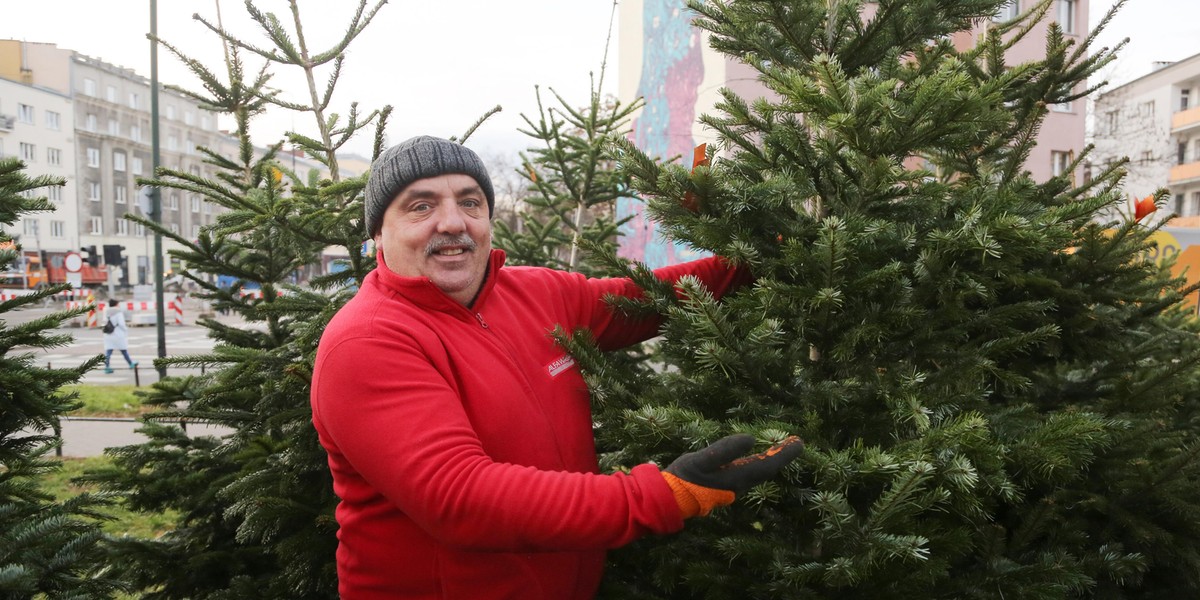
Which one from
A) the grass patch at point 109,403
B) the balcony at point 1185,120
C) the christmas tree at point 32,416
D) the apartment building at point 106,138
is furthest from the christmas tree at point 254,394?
the balcony at point 1185,120

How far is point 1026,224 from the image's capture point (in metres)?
1.69

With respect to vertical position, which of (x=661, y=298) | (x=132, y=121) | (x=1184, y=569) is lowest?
(x=1184, y=569)

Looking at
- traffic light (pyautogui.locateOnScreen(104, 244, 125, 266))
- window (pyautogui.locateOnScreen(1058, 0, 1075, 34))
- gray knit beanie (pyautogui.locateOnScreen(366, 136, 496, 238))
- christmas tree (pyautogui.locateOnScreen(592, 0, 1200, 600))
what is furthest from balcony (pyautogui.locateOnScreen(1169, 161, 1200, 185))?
gray knit beanie (pyautogui.locateOnScreen(366, 136, 496, 238))

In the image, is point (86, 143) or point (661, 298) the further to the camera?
point (86, 143)

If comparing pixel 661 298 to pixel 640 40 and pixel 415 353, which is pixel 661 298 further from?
pixel 640 40

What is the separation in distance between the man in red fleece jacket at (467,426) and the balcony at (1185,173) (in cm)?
6273

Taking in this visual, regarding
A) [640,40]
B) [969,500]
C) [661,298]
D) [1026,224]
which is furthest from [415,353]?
[640,40]

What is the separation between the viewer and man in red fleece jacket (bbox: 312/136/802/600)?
156 cm

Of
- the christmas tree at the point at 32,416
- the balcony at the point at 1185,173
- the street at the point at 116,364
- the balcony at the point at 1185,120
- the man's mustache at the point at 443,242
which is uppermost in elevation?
the balcony at the point at 1185,120

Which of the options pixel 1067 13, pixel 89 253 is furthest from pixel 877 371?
pixel 89 253

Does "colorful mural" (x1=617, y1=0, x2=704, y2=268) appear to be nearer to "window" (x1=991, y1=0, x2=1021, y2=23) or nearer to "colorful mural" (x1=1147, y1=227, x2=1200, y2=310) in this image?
"window" (x1=991, y1=0, x2=1021, y2=23)

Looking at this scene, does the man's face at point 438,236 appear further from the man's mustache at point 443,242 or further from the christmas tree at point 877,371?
the christmas tree at point 877,371

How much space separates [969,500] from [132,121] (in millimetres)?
68497

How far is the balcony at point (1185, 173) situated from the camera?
167 ft
